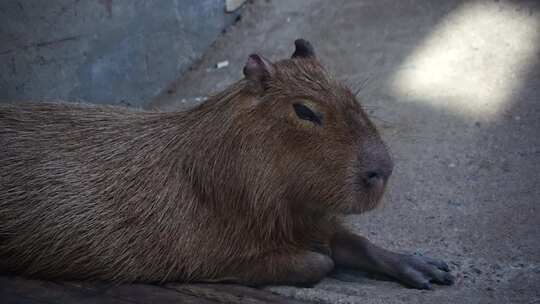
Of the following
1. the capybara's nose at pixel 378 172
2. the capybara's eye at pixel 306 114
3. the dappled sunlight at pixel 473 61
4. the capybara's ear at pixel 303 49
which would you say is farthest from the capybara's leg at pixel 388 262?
the dappled sunlight at pixel 473 61

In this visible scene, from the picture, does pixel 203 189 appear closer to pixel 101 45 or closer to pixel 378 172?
pixel 378 172

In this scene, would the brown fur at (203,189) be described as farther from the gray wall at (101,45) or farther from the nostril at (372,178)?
the gray wall at (101,45)

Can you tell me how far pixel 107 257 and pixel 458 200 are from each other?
195 centimetres

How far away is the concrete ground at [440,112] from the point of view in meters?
3.25

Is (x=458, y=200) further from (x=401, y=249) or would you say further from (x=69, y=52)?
(x=69, y=52)

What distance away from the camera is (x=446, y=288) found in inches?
123

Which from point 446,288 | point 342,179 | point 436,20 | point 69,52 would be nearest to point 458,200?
point 446,288

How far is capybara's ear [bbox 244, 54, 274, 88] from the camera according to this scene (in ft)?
9.79

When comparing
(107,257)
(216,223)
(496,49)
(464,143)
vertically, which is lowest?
(107,257)

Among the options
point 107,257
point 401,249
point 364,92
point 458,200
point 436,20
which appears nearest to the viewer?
point 107,257

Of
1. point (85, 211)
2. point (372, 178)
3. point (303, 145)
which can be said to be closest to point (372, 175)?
point (372, 178)

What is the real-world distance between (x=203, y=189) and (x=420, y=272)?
1.02 meters

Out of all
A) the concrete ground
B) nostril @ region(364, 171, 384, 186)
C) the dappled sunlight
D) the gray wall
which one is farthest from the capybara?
the dappled sunlight

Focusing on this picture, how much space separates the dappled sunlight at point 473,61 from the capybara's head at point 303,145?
201cm
